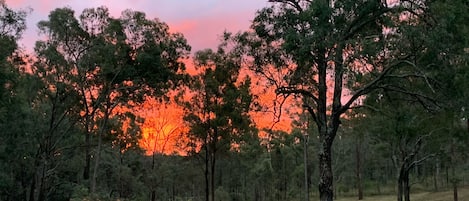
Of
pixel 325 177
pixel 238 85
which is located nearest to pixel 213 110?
pixel 238 85

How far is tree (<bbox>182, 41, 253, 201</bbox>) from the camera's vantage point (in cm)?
3275

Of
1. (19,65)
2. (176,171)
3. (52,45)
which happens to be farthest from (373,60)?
(176,171)

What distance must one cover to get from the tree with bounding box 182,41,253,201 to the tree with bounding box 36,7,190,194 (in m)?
4.66

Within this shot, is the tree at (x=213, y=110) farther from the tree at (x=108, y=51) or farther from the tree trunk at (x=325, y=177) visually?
the tree trunk at (x=325, y=177)

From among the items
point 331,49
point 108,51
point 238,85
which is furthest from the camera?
point 238,85

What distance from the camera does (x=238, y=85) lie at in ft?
103

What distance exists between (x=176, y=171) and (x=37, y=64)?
111 ft

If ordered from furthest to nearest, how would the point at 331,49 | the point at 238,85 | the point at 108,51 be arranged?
the point at 238,85, the point at 108,51, the point at 331,49

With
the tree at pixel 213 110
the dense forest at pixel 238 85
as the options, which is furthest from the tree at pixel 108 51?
the tree at pixel 213 110

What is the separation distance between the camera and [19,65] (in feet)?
89.2

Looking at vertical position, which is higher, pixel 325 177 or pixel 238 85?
pixel 238 85

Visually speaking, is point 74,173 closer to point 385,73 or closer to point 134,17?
point 134,17

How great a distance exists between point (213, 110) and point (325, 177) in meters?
17.2

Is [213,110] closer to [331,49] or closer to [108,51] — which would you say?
[108,51]
